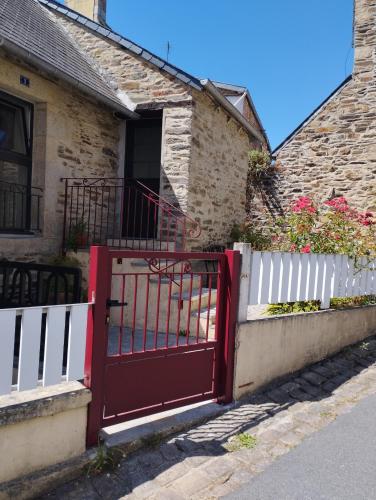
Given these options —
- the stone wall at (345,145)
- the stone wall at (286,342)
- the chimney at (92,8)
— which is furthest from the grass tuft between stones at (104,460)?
the chimney at (92,8)

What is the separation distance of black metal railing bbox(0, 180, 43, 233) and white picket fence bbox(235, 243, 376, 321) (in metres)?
4.12

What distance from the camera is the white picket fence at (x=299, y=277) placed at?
408 centimetres

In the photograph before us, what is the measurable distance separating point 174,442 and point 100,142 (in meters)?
6.18

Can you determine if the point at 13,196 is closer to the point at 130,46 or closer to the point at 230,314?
the point at 130,46

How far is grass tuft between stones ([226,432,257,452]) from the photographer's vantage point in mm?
3098

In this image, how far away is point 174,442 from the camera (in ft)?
10.3

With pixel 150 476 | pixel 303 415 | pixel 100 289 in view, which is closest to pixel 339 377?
pixel 303 415

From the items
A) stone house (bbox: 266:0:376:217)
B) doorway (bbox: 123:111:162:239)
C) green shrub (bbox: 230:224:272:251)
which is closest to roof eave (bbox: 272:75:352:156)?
stone house (bbox: 266:0:376:217)

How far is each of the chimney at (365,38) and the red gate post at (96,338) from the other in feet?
34.7

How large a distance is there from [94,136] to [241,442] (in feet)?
20.6

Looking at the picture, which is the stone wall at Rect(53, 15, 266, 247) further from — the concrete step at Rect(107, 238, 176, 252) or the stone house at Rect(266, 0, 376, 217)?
the stone house at Rect(266, 0, 376, 217)

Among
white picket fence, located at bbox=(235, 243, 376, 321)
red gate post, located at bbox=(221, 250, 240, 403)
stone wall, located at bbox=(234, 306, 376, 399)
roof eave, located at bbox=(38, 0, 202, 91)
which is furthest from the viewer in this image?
roof eave, located at bbox=(38, 0, 202, 91)

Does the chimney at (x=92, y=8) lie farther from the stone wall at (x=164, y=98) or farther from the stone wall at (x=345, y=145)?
the stone wall at (x=345, y=145)

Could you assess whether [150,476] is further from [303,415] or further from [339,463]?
[303,415]
